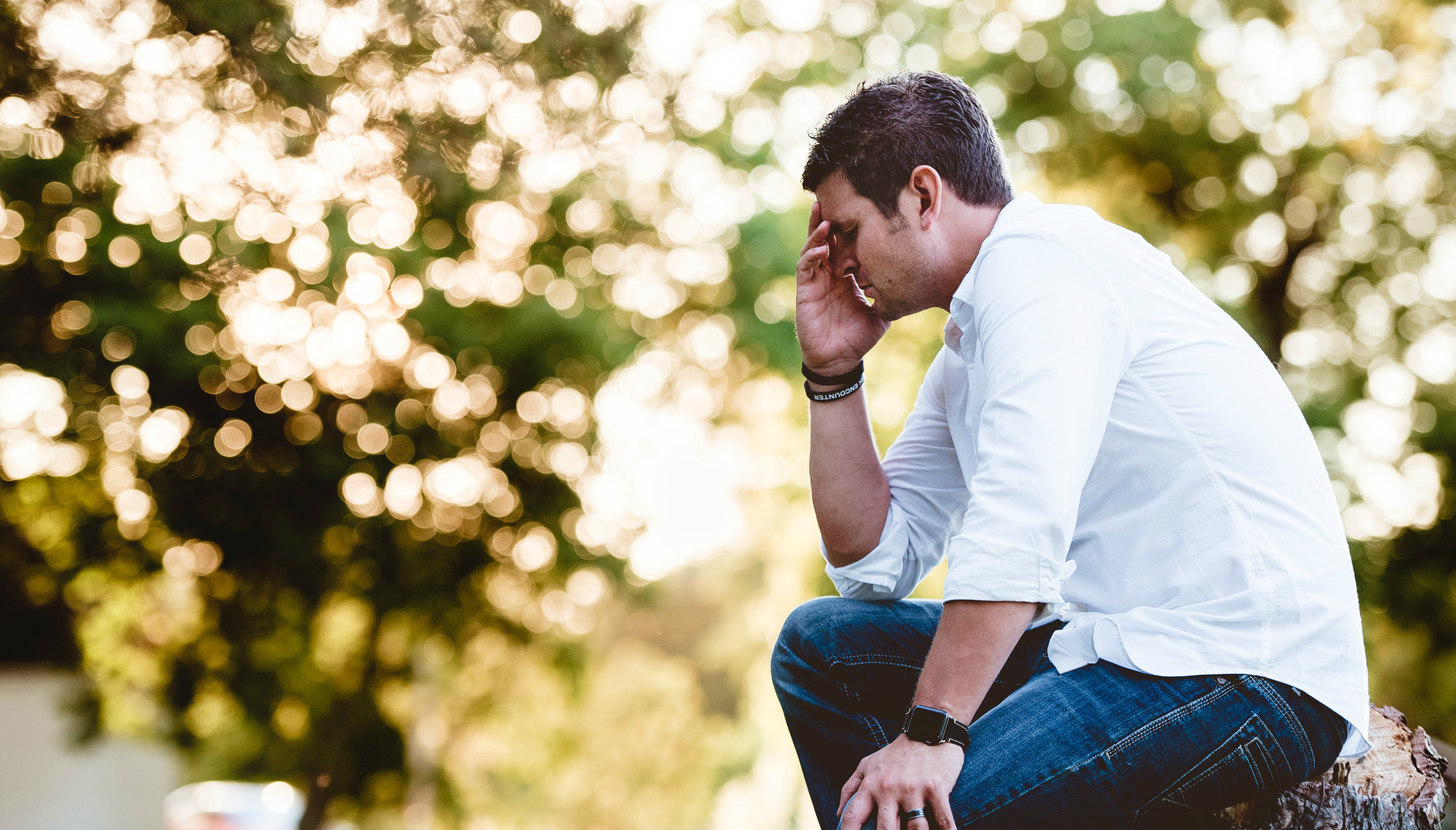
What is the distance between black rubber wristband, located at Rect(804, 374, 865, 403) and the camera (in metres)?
1.99

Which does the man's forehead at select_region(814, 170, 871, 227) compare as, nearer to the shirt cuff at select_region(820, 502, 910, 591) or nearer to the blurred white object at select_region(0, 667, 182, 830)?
the shirt cuff at select_region(820, 502, 910, 591)

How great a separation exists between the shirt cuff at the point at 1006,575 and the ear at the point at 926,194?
0.64m

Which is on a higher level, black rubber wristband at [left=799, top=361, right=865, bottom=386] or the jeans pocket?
black rubber wristband at [left=799, top=361, right=865, bottom=386]

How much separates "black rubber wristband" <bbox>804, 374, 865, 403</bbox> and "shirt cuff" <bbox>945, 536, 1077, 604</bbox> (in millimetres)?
743

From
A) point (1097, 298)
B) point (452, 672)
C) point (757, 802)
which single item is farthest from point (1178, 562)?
point (757, 802)

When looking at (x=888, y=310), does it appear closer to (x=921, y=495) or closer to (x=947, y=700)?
(x=921, y=495)

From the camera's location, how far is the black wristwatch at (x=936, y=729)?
51.1 inches

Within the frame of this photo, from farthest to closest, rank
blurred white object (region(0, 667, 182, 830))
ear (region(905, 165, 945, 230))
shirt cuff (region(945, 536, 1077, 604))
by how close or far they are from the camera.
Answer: blurred white object (region(0, 667, 182, 830)) → ear (region(905, 165, 945, 230)) → shirt cuff (region(945, 536, 1077, 604))

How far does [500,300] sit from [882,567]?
18.1 ft

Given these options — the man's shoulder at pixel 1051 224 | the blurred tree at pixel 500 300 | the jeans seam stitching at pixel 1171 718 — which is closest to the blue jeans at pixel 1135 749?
the jeans seam stitching at pixel 1171 718

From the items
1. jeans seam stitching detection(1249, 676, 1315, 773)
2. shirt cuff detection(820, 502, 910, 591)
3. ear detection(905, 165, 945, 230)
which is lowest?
jeans seam stitching detection(1249, 676, 1315, 773)

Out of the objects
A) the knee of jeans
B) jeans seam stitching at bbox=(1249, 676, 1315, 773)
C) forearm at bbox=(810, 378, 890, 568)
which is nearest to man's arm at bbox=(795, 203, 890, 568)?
forearm at bbox=(810, 378, 890, 568)

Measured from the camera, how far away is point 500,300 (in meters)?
6.96

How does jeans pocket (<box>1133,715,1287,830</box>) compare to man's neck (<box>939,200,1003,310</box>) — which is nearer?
jeans pocket (<box>1133,715,1287,830</box>)
